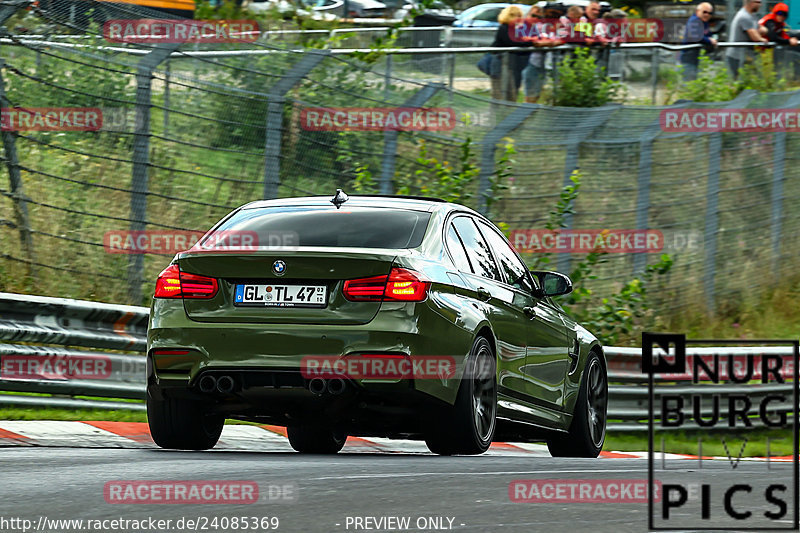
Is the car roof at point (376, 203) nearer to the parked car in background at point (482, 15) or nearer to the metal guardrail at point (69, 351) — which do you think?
the metal guardrail at point (69, 351)

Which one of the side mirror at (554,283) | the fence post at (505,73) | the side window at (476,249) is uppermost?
the side window at (476,249)

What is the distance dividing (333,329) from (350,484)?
1.11 meters

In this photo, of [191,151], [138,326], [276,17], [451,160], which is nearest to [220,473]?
[138,326]

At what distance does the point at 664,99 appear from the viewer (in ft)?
60.1

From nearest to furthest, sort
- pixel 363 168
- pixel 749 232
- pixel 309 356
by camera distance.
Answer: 1. pixel 309 356
2. pixel 363 168
3. pixel 749 232

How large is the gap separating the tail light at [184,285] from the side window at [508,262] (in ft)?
6.72

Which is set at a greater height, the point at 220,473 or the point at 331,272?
the point at 331,272

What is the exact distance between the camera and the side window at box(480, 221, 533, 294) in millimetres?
9281

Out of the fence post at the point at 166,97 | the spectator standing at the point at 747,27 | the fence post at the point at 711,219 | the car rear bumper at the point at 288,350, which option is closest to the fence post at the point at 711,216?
the fence post at the point at 711,219

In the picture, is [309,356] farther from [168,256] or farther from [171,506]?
[168,256]

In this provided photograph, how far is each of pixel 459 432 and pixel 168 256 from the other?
5.85 m

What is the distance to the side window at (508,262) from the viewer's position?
30.5 ft

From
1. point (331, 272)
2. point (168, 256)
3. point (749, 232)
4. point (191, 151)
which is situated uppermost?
point (331, 272)

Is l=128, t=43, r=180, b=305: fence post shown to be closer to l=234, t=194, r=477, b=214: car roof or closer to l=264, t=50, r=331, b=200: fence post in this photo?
l=264, t=50, r=331, b=200: fence post
